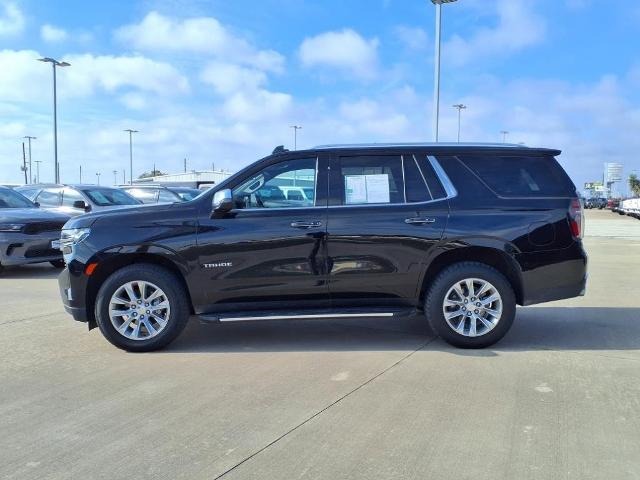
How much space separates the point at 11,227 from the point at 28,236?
30cm

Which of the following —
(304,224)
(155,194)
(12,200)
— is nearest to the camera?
(304,224)

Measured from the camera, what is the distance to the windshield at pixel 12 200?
1116 cm

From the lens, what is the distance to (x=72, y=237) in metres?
5.43

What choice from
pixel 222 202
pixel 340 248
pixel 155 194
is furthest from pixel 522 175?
pixel 155 194

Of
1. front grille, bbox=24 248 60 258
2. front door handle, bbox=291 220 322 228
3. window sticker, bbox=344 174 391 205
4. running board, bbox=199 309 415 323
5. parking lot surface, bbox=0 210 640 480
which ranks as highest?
window sticker, bbox=344 174 391 205

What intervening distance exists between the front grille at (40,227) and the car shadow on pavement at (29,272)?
811 mm

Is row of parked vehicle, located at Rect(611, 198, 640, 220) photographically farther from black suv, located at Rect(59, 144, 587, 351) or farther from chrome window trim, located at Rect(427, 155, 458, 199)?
chrome window trim, located at Rect(427, 155, 458, 199)

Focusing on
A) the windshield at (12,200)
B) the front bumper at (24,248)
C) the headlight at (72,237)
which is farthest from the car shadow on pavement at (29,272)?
the headlight at (72,237)

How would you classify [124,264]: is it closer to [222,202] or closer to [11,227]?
[222,202]

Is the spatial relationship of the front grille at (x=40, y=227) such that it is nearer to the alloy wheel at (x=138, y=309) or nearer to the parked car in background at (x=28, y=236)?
the parked car in background at (x=28, y=236)

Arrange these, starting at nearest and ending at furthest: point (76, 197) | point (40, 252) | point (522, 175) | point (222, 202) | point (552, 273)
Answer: point (222, 202) < point (552, 273) < point (522, 175) < point (40, 252) < point (76, 197)

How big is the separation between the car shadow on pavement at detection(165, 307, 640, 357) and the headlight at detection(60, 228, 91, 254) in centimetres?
131

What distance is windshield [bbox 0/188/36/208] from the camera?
36.6 feet

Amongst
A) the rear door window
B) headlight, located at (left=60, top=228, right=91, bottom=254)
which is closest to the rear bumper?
the rear door window
